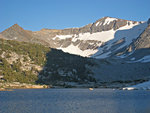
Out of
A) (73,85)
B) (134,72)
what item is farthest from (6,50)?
(134,72)

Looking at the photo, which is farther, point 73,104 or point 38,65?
point 38,65

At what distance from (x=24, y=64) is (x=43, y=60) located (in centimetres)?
1309

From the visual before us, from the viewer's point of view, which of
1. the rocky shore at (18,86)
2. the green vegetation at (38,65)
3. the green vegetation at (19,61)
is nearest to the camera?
the rocky shore at (18,86)

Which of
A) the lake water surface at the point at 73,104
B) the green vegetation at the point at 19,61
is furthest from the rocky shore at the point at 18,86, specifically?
the lake water surface at the point at 73,104

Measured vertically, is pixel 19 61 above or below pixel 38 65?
above

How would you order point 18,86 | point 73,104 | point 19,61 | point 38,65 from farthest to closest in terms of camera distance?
point 38,65 → point 19,61 → point 18,86 → point 73,104

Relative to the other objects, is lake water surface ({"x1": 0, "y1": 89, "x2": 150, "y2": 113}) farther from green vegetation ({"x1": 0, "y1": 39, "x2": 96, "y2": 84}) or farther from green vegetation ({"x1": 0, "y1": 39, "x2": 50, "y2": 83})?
green vegetation ({"x1": 0, "y1": 39, "x2": 96, "y2": 84})

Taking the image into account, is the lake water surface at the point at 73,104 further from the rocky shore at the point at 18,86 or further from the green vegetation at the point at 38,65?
the green vegetation at the point at 38,65

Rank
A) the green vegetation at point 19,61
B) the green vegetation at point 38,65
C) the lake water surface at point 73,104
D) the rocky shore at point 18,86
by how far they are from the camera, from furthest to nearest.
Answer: the green vegetation at point 38,65
the green vegetation at point 19,61
the rocky shore at point 18,86
the lake water surface at point 73,104

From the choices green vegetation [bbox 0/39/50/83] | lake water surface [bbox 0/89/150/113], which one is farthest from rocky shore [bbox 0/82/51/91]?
lake water surface [bbox 0/89/150/113]

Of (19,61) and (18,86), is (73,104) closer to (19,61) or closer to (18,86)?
(18,86)

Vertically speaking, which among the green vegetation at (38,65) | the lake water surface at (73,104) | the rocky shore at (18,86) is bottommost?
the lake water surface at (73,104)

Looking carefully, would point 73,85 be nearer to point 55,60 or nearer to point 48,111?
point 55,60

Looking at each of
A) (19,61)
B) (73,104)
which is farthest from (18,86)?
(73,104)
